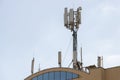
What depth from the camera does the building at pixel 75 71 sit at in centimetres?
5041

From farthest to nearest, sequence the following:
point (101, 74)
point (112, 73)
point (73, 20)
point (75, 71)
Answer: point (73, 20)
point (75, 71)
point (101, 74)
point (112, 73)

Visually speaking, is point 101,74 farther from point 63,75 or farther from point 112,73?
point 63,75

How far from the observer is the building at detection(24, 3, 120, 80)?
5041 cm

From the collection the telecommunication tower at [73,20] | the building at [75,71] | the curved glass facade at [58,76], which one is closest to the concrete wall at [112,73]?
the building at [75,71]

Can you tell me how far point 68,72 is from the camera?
180ft

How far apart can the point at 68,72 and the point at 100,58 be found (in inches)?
183

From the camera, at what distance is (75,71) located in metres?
53.8

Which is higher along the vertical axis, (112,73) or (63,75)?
(112,73)

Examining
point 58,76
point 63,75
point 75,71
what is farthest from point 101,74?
point 58,76

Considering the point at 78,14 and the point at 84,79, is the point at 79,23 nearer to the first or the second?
the point at 78,14

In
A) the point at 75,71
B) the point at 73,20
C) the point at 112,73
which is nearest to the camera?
the point at 112,73

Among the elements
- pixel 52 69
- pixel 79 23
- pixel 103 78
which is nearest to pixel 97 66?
pixel 103 78

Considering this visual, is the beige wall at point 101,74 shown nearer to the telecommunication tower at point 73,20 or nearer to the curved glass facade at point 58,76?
the curved glass facade at point 58,76

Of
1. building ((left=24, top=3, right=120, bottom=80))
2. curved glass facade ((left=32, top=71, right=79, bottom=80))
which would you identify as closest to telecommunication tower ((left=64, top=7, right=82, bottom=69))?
building ((left=24, top=3, right=120, bottom=80))
